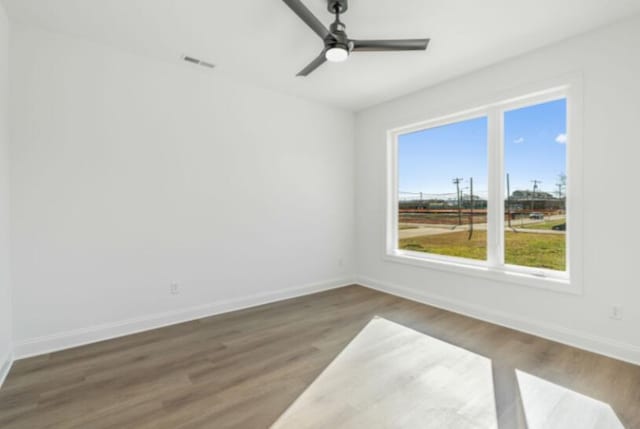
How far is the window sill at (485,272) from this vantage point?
289 centimetres

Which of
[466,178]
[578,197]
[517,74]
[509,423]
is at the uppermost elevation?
[517,74]

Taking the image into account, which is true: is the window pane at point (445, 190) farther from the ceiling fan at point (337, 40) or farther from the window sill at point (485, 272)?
the ceiling fan at point (337, 40)

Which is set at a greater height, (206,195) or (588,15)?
(588,15)

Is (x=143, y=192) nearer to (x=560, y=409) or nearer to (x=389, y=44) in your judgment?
(x=389, y=44)

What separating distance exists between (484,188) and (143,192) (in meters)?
3.72

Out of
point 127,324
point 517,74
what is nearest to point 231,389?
point 127,324

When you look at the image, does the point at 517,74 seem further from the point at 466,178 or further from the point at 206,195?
the point at 206,195

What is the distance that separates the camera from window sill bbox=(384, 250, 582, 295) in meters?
2.89

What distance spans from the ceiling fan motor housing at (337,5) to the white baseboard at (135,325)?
3148 millimetres

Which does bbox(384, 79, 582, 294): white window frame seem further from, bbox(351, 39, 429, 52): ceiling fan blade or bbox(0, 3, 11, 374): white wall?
bbox(0, 3, 11, 374): white wall

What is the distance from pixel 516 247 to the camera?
3.36 metres

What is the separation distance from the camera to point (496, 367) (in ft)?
7.86

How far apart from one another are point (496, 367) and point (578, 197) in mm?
1676

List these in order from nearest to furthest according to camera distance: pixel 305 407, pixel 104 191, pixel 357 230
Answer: pixel 305 407 → pixel 104 191 → pixel 357 230
